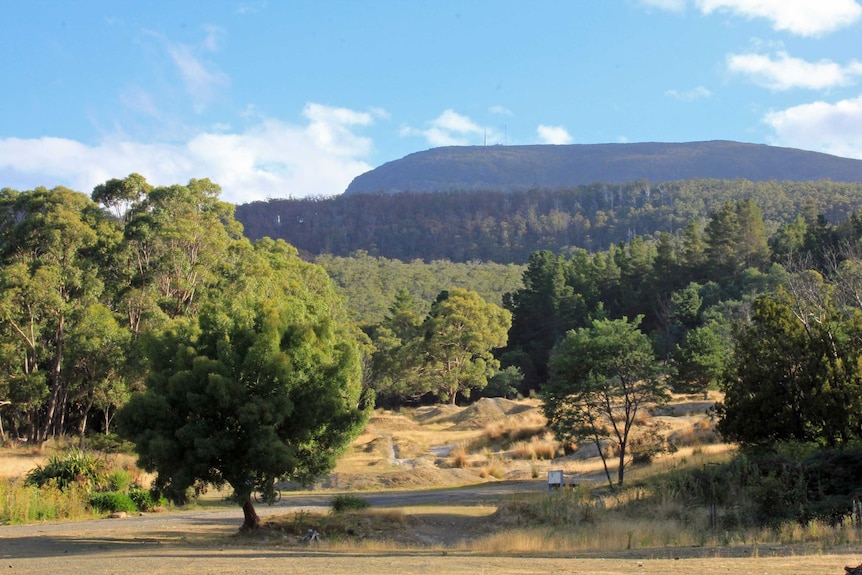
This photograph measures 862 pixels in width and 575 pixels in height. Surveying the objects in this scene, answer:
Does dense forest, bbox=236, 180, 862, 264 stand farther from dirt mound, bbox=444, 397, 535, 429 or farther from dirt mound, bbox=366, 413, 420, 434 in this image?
dirt mound, bbox=444, 397, 535, 429

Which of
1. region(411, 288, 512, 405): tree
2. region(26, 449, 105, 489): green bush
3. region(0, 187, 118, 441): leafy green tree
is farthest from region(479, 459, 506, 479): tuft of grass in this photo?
region(411, 288, 512, 405): tree

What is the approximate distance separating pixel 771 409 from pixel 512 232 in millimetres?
165210

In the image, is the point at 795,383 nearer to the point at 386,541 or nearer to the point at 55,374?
the point at 386,541

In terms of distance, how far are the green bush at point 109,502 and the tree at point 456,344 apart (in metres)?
42.6

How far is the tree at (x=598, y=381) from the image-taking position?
85.3 feet

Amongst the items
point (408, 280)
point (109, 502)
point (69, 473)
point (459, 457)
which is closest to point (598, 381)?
point (459, 457)

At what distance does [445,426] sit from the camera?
5509 cm

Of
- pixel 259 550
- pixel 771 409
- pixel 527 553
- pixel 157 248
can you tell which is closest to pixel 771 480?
pixel 771 409

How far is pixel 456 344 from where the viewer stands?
65.9 m

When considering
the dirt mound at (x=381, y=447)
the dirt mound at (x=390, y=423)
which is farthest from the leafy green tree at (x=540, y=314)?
the dirt mound at (x=381, y=447)

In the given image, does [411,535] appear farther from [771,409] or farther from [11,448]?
[11,448]

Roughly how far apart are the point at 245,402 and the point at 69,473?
9815 mm

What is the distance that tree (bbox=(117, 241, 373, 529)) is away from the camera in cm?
1675

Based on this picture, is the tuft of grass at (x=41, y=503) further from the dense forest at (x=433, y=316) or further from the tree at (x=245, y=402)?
the tree at (x=245, y=402)
